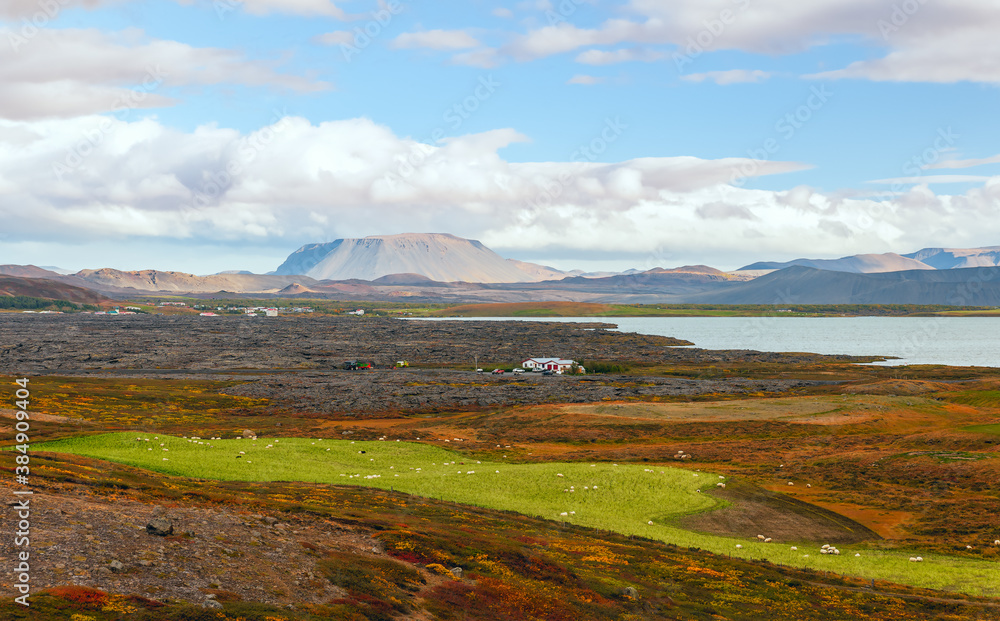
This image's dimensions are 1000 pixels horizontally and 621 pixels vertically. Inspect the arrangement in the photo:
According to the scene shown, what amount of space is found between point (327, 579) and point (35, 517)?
997cm

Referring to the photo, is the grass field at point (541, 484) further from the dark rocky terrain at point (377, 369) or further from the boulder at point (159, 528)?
the dark rocky terrain at point (377, 369)

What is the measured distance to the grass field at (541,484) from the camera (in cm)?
3425

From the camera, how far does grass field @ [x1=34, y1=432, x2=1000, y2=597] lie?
34.2 meters

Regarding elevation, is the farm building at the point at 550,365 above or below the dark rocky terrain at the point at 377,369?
above

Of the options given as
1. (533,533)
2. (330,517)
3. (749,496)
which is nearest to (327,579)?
(330,517)

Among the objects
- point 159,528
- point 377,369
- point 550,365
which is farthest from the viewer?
point 377,369

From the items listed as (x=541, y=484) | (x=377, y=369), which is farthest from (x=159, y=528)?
(x=377, y=369)

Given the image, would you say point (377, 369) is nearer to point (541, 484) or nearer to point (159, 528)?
point (541, 484)

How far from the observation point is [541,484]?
4669 cm

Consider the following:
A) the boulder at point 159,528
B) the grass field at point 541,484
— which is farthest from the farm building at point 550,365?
the boulder at point 159,528

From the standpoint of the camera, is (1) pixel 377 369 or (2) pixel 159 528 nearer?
(2) pixel 159 528

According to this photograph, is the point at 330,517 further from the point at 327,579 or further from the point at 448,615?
the point at 448,615

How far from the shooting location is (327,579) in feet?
76.3

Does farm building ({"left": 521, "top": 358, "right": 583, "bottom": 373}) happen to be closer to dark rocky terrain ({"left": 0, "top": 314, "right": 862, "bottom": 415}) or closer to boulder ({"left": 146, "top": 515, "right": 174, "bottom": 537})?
dark rocky terrain ({"left": 0, "top": 314, "right": 862, "bottom": 415})
